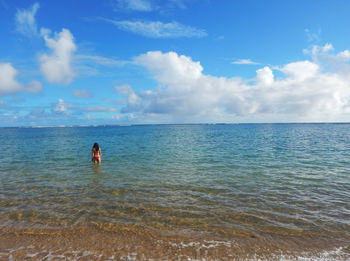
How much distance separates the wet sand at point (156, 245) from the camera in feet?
23.9

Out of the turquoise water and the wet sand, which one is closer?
the wet sand

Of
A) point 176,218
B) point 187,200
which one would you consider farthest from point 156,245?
point 187,200

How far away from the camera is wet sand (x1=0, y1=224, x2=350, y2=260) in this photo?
7.28m

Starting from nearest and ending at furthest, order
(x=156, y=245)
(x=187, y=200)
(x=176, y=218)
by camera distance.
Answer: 1. (x=156, y=245)
2. (x=176, y=218)
3. (x=187, y=200)

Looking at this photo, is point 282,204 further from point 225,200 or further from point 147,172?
point 147,172

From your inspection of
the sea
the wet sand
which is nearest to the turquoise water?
the sea

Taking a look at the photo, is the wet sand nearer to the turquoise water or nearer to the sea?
the sea

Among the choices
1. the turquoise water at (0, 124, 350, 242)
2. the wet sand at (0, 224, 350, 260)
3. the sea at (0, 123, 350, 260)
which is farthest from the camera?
the turquoise water at (0, 124, 350, 242)

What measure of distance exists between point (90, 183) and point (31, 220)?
671cm

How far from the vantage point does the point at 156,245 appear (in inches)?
314

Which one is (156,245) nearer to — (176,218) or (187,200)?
(176,218)

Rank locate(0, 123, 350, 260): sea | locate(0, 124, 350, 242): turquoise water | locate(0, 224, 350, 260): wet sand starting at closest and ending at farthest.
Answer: locate(0, 224, 350, 260): wet sand < locate(0, 123, 350, 260): sea < locate(0, 124, 350, 242): turquoise water

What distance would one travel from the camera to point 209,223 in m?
9.79

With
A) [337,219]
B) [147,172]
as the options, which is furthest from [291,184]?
[147,172]
